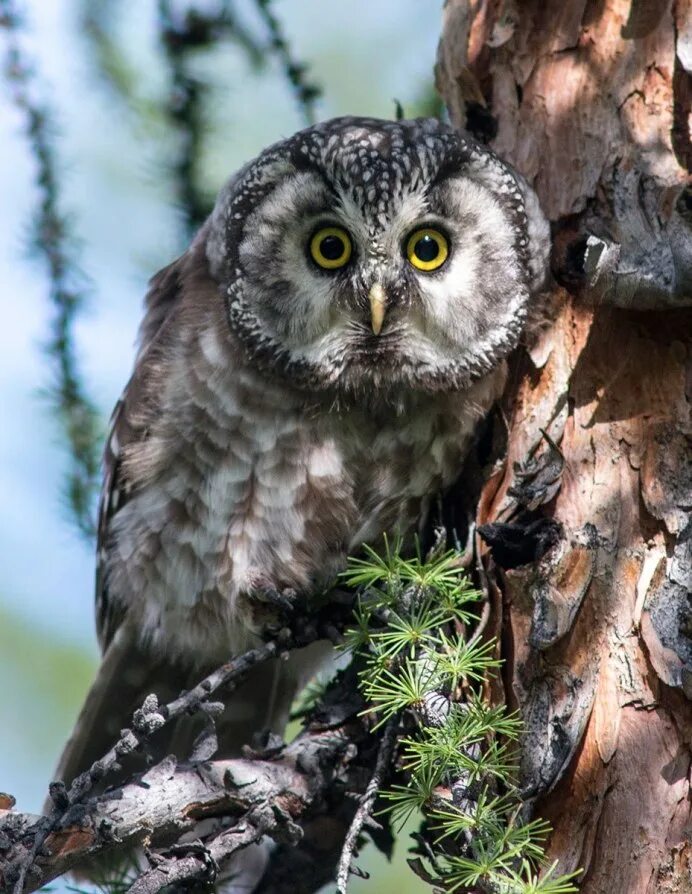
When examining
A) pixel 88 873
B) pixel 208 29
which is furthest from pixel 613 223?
pixel 88 873

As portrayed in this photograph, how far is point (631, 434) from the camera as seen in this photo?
260 centimetres

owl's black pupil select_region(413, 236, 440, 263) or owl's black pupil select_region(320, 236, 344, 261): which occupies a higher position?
owl's black pupil select_region(320, 236, 344, 261)

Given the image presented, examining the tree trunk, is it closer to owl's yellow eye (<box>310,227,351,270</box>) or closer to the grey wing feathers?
owl's yellow eye (<box>310,227,351,270</box>)

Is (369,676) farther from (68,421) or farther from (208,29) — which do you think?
(208,29)

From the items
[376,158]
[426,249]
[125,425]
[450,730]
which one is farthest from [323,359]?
[450,730]

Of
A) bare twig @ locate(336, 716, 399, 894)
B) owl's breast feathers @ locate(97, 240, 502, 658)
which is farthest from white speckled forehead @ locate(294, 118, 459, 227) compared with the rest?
bare twig @ locate(336, 716, 399, 894)

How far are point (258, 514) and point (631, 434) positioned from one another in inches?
41.6

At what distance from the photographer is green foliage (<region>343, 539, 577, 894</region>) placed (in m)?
2.15

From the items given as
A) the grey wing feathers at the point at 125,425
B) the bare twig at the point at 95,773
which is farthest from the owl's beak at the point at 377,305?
the bare twig at the point at 95,773

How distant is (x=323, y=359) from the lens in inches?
118

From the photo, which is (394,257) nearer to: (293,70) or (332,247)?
(332,247)

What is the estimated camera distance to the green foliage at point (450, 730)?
215 centimetres

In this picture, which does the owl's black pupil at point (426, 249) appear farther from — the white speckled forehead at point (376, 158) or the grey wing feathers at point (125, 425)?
the grey wing feathers at point (125, 425)

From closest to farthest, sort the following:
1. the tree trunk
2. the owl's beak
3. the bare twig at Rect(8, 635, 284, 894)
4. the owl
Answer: the bare twig at Rect(8, 635, 284, 894), the tree trunk, the owl's beak, the owl
